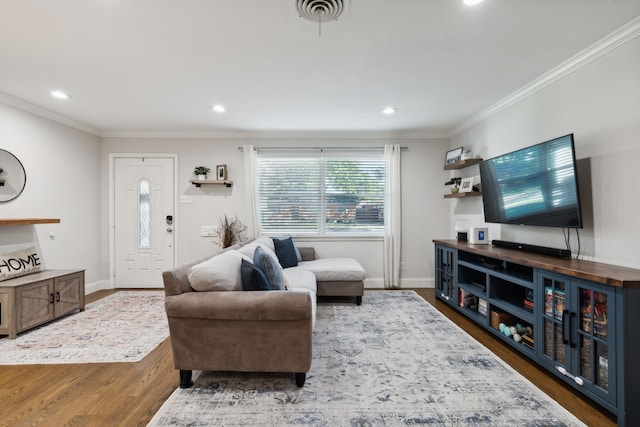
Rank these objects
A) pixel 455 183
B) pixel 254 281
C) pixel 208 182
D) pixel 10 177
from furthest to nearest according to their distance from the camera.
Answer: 1. pixel 208 182
2. pixel 455 183
3. pixel 10 177
4. pixel 254 281

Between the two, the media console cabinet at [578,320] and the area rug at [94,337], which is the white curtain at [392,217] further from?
the area rug at [94,337]

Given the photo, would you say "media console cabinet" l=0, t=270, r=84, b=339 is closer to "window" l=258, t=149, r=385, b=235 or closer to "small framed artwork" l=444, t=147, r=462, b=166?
"window" l=258, t=149, r=385, b=235

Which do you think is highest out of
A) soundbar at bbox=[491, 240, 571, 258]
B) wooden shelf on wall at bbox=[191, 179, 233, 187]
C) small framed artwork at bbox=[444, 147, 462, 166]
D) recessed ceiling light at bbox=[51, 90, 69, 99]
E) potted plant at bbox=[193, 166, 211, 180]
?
recessed ceiling light at bbox=[51, 90, 69, 99]

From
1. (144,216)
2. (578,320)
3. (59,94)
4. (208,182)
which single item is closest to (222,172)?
(208,182)

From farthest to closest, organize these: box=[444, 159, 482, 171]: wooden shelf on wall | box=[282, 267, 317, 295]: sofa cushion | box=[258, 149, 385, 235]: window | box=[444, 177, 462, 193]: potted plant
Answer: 1. box=[258, 149, 385, 235]: window
2. box=[444, 177, 462, 193]: potted plant
3. box=[444, 159, 482, 171]: wooden shelf on wall
4. box=[282, 267, 317, 295]: sofa cushion

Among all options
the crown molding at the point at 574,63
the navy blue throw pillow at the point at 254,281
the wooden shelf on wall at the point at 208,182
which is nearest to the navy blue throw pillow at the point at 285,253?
the wooden shelf on wall at the point at 208,182

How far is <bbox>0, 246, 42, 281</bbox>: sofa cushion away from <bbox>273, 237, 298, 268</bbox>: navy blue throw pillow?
2.74 m

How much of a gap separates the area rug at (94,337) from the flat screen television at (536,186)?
3669 mm

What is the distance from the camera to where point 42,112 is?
3.55 m

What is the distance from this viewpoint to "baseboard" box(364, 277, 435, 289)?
4602 mm

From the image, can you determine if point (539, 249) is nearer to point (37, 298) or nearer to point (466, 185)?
point (466, 185)

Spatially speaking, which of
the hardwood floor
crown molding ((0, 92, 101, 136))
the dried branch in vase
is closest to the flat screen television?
the hardwood floor

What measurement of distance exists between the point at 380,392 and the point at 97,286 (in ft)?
15.1

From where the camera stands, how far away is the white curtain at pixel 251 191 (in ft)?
14.7
